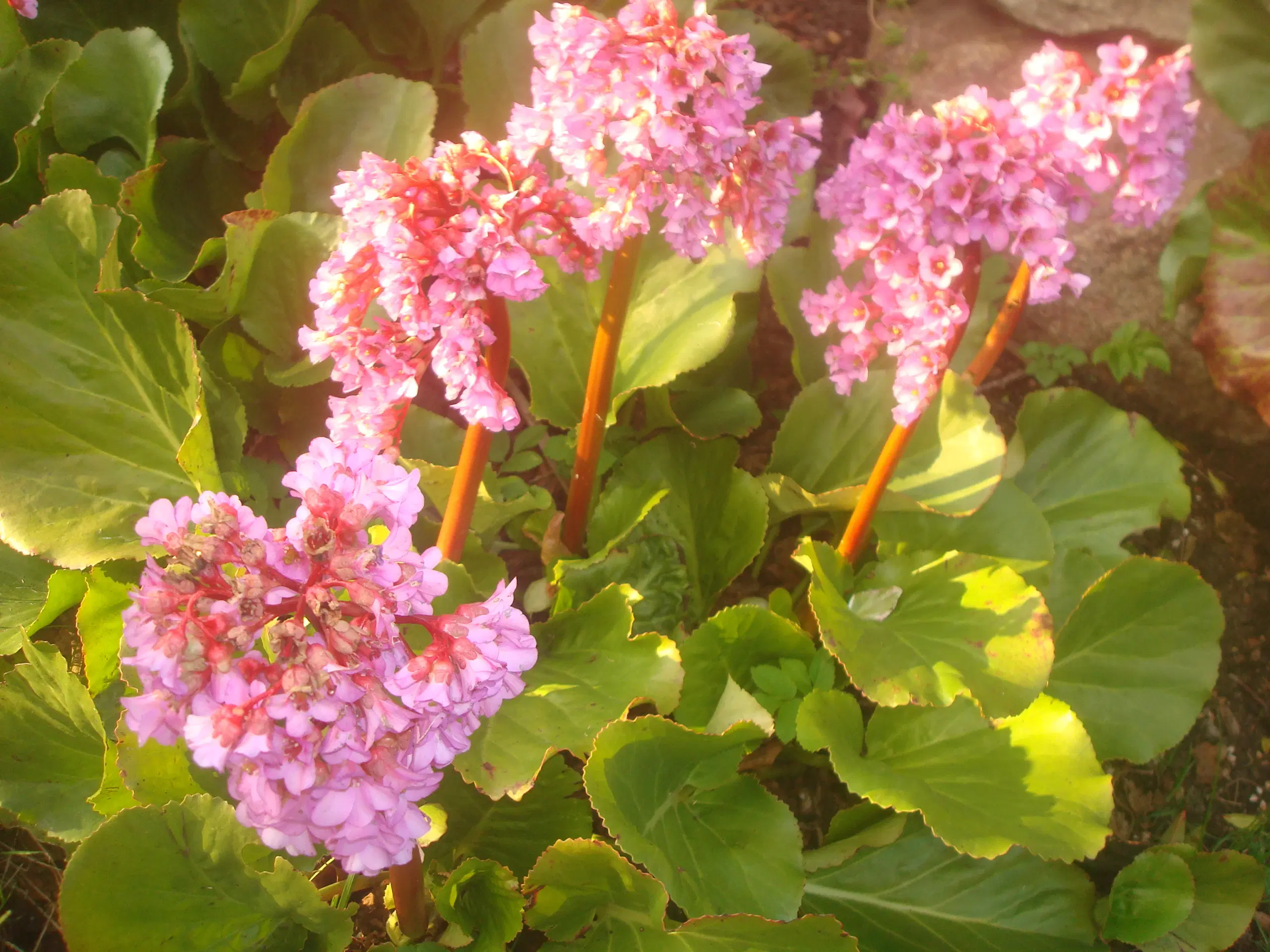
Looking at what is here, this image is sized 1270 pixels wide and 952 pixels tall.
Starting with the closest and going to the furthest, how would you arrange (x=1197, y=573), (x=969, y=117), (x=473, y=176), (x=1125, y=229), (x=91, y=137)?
(x=473, y=176) → (x=969, y=117) → (x=1197, y=573) → (x=91, y=137) → (x=1125, y=229)

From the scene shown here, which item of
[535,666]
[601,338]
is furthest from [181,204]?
[535,666]

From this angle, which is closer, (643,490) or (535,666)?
(535,666)

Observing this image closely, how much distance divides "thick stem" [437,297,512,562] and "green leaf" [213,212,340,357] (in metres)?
0.49

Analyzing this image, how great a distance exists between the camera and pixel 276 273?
5.71 feet

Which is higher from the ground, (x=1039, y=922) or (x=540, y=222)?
(x=540, y=222)

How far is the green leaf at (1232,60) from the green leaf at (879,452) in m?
1.26

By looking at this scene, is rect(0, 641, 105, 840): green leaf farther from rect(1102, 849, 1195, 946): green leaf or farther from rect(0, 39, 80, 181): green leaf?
rect(1102, 849, 1195, 946): green leaf

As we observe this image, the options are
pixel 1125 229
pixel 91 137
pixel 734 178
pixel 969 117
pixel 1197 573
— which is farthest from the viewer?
pixel 1125 229

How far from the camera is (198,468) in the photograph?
144 cm

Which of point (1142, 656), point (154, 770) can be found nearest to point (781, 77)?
point (1142, 656)

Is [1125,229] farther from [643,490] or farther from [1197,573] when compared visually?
[643,490]

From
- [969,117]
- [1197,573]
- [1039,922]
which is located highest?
[969,117]

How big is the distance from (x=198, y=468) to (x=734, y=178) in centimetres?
90

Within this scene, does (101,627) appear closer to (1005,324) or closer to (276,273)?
(276,273)
